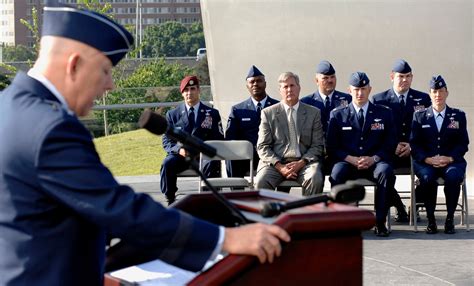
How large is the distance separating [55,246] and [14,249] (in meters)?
0.10

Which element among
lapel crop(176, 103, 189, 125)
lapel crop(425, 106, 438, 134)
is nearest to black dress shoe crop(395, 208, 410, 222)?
lapel crop(425, 106, 438, 134)

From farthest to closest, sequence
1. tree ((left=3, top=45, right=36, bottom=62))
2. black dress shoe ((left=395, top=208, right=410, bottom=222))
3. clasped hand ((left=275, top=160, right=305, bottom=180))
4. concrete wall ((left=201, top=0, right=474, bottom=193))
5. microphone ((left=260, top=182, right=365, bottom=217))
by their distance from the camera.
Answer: tree ((left=3, top=45, right=36, bottom=62)), concrete wall ((left=201, top=0, right=474, bottom=193)), black dress shoe ((left=395, top=208, right=410, bottom=222)), clasped hand ((left=275, top=160, right=305, bottom=180)), microphone ((left=260, top=182, right=365, bottom=217))

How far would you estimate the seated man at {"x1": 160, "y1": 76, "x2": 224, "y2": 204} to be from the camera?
962 cm

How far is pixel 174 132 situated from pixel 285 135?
639 centimetres

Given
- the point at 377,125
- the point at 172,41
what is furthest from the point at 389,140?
the point at 172,41

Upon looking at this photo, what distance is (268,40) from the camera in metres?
12.0

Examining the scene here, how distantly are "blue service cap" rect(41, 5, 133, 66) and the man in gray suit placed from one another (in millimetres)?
6310

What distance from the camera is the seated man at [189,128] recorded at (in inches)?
379

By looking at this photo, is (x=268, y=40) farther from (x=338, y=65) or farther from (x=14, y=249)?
(x=14, y=249)

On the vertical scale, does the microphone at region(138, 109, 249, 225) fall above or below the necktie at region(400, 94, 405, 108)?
above

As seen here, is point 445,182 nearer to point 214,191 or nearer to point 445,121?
point 445,121

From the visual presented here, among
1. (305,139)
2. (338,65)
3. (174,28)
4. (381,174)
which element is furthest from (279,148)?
(174,28)

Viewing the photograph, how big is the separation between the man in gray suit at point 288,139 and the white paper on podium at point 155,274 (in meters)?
5.94

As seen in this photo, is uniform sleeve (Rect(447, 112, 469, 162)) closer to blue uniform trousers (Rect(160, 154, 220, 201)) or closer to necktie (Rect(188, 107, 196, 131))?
blue uniform trousers (Rect(160, 154, 220, 201))
